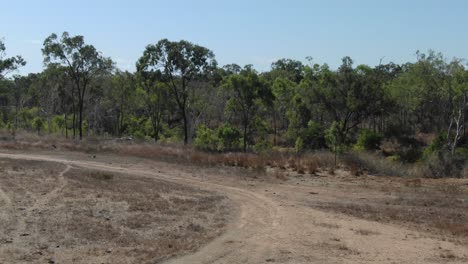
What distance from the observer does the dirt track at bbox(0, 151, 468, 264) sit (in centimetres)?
1084

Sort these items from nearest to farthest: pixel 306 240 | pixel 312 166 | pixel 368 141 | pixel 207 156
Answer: pixel 306 240, pixel 312 166, pixel 207 156, pixel 368 141

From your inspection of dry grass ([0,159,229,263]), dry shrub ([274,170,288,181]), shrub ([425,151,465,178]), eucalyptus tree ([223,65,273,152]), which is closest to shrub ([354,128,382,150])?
eucalyptus tree ([223,65,273,152])

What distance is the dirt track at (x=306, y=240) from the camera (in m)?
10.8

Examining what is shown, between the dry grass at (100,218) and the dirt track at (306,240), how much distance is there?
0.68m

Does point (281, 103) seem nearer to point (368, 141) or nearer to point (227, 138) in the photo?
point (368, 141)

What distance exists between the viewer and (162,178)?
24.0 metres

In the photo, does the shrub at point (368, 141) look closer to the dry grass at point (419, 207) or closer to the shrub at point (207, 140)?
the shrub at point (207, 140)

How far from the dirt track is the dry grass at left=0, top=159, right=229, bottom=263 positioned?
68cm

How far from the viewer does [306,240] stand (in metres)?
12.4

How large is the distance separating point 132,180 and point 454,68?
32.2m

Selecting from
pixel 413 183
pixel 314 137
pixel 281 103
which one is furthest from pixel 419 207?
pixel 281 103

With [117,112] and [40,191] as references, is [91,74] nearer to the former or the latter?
[117,112]

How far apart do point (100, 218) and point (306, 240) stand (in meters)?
5.28

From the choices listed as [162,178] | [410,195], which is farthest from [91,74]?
[410,195]
